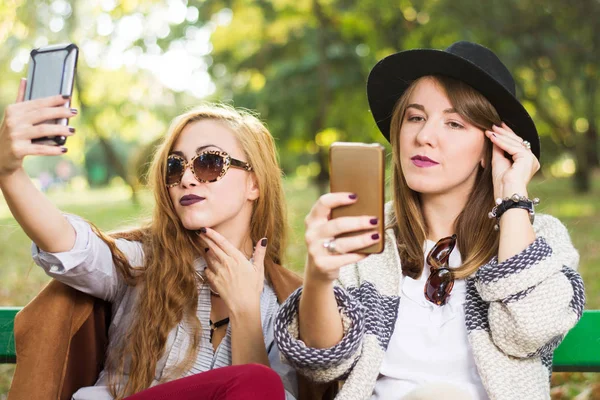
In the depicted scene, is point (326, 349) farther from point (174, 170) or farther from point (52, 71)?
point (52, 71)

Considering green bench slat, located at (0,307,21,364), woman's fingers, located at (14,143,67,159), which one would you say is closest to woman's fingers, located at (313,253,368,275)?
woman's fingers, located at (14,143,67,159)

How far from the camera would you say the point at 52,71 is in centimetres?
244

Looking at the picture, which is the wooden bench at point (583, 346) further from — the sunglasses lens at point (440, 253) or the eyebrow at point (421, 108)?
the eyebrow at point (421, 108)

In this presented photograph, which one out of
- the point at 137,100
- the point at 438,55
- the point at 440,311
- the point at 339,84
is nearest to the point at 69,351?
the point at 440,311

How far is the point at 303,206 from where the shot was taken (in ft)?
54.9

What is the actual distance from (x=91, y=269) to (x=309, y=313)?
2.98ft

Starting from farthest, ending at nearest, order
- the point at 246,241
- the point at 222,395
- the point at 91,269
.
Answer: the point at 246,241 < the point at 91,269 < the point at 222,395

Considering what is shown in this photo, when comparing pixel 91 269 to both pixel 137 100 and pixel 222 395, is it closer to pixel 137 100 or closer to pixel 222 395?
pixel 222 395

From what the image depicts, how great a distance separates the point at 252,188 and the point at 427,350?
3.45ft

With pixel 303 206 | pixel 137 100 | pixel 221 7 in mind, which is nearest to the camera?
pixel 221 7

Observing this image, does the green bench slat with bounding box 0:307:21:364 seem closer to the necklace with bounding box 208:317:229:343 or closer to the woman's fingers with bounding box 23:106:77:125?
the necklace with bounding box 208:317:229:343

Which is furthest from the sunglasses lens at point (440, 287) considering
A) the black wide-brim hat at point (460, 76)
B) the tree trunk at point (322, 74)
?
the tree trunk at point (322, 74)

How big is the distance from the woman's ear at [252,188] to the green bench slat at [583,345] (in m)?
1.51

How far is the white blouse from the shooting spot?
2672mm
